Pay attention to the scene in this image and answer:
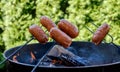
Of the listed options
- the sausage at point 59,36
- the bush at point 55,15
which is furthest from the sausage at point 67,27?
the bush at point 55,15

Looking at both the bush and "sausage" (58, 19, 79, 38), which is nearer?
"sausage" (58, 19, 79, 38)

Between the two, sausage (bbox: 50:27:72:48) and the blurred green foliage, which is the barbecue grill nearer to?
sausage (bbox: 50:27:72:48)

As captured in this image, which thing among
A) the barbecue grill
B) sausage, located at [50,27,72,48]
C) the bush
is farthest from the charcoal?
the bush

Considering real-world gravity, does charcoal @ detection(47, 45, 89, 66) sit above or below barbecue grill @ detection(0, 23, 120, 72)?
above

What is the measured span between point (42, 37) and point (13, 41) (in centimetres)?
231

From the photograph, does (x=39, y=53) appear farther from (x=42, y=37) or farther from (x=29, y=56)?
(x=42, y=37)

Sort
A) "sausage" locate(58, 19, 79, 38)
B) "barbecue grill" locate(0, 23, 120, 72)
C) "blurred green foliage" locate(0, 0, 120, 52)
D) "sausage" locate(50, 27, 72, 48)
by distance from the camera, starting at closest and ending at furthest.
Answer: "sausage" locate(50, 27, 72, 48) < "sausage" locate(58, 19, 79, 38) < "barbecue grill" locate(0, 23, 120, 72) < "blurred green foliage" locate(0, 0, 120, 52)

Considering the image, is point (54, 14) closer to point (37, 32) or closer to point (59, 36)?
point (37, 32)

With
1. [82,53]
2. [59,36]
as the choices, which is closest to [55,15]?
[82,53]

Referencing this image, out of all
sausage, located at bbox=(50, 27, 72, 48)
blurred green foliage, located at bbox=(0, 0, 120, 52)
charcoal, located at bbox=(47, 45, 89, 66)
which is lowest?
blurred green foliage, located at bbox=(0, 0, 120, 52)

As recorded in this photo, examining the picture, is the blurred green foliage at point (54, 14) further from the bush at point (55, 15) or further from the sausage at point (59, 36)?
the sausage at point (59, 36)

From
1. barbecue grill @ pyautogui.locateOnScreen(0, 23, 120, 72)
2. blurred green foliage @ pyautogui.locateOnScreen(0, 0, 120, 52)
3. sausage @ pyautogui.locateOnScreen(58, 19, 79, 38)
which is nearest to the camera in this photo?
sausage @ pyautogui.locateOnScreen(58, 19, 79, 38)

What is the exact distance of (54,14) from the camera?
3814 millimetres

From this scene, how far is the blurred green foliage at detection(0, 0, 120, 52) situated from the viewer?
11.9 feet
